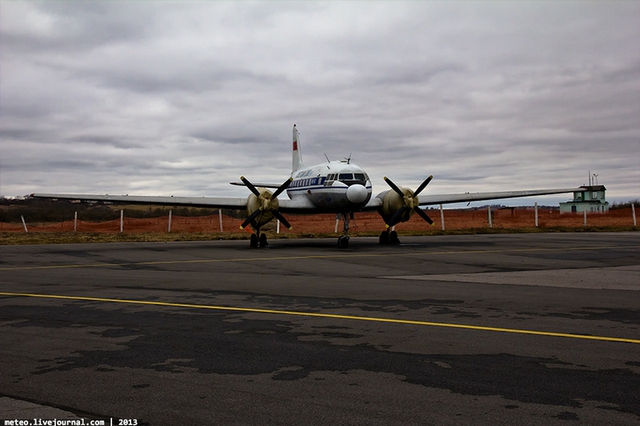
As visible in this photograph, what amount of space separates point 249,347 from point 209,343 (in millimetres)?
653

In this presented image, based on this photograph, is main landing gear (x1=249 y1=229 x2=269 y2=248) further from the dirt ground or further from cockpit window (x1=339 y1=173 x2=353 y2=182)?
the dirt ground

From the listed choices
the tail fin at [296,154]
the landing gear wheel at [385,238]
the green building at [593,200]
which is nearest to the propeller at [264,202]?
the landing gear wheel at [385,238]

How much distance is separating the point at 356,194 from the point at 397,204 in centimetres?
426

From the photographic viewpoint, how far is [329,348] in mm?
7480

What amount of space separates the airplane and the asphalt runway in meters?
13.6

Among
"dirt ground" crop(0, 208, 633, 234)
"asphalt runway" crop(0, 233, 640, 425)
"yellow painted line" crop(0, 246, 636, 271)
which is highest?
"dirt ground" crop(0, 208, 633, 234)

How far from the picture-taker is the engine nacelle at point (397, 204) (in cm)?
3086

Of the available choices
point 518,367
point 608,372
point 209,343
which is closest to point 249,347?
point 209,343

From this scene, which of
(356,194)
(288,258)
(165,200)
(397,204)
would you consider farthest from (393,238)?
(165,200)

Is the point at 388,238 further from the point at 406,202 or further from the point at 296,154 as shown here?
the point at 296,154

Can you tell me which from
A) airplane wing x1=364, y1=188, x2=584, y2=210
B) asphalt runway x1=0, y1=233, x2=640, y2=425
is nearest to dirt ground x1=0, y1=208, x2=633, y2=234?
airplane wing x1=364, y1=188, x2=584, y2=210

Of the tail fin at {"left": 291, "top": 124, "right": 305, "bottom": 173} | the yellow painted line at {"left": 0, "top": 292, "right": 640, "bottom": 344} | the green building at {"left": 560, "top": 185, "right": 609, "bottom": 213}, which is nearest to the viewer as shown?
the yellow painted line at {"left": 0, "top": 292, "right": 640, "bottom": 344}

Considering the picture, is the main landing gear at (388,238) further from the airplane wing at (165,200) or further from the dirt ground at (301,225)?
the dirt ground at (301,225)

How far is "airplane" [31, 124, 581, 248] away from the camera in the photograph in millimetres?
29203
